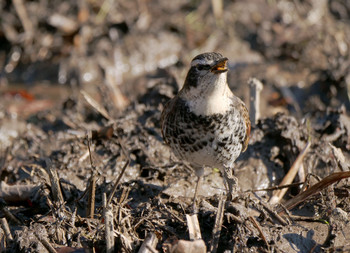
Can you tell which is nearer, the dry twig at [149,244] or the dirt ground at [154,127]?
the dry twig at [149,244]

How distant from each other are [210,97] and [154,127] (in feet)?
5.75

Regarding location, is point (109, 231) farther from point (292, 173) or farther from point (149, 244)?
point (292, 173)

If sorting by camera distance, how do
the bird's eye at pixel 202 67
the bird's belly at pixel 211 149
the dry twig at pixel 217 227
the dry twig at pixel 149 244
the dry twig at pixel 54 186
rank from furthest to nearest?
the dry twig at pixel 54 186 → the bird's belly at pixel 211 149 → the bird's eye at pixel 202 67 → the dry twig at pixel 217 227 → the dry twig at pixel 149 244

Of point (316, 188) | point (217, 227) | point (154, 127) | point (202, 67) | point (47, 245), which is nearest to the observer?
point (47, 245)

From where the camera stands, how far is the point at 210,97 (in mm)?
4289

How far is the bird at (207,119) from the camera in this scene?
13.8 feet

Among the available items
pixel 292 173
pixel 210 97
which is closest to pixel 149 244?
pixel 210 97

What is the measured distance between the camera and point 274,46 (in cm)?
877

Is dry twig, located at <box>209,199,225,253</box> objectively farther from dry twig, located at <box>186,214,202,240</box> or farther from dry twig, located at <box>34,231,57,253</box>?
dry twig, located at <box>34,231,57,253</box>

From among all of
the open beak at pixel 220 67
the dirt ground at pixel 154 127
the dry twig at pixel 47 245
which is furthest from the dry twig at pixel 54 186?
the open beak at pixel 220 67

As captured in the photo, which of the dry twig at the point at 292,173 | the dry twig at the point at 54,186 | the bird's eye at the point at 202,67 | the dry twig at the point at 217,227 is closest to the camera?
the dry twig at the point at 217,227

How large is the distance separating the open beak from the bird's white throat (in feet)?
0.29

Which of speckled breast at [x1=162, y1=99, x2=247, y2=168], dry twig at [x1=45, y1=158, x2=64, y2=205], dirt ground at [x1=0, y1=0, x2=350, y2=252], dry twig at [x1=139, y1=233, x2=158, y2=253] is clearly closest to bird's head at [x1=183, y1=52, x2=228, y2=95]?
speckled breast at [x1=162, y1=99, x2=247, y2=168]

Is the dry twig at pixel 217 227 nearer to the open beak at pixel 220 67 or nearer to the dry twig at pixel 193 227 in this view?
the dry twig at pixel 193 227
